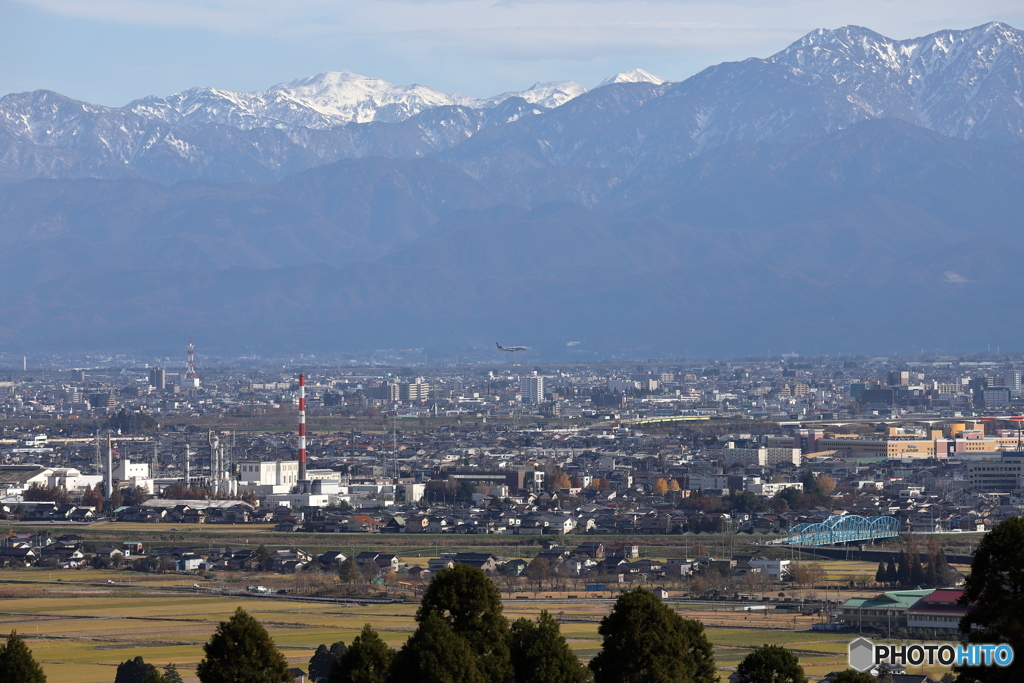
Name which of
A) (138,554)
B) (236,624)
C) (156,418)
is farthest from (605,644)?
(156,418)

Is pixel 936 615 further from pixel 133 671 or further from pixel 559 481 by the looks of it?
pixel 559 481

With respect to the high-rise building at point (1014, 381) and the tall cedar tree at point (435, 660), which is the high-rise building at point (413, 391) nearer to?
the high-rise building at point (1014, 381)

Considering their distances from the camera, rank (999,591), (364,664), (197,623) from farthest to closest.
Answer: (197,623)
(364,664)
(999,591)

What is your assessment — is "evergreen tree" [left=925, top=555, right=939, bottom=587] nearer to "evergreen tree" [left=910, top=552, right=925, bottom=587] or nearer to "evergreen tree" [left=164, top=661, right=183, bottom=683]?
"evergreen tree" [left=910, top=552, right=925, bottom=587]

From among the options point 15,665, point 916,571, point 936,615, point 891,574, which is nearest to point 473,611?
point 15,665

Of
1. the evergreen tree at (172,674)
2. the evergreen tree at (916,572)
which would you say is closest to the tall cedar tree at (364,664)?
the evergreen tree at (172,674)

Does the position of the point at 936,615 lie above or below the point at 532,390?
below

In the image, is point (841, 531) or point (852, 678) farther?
point (841, 531)
